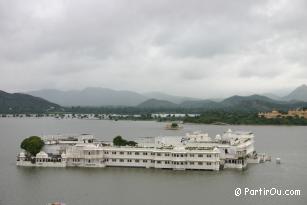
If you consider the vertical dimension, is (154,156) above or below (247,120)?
below

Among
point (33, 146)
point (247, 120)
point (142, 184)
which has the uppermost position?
point (247, 120)

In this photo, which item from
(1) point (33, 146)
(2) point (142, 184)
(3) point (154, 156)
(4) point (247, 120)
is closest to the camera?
(2) point (142, 184)

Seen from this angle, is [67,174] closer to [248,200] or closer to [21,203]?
[21,203]

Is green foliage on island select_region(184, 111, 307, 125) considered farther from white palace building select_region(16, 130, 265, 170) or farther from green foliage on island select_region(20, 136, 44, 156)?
green foliage on island select_region(20, 136, 44, 156)

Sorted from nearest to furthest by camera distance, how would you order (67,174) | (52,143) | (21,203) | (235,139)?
1. (21,203)
2. (67,174)
3. (235,139)
4. (52,143)

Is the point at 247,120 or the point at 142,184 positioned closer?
the point at 142,184

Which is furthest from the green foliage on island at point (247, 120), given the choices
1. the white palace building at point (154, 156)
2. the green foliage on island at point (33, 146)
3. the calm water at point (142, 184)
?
the green foliage on island at point (33, 146)

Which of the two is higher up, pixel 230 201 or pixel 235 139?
pixel 235 139

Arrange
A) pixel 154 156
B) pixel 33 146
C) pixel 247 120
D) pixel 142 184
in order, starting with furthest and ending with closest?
pixel 247 120, pixel 33 146, pixel 154 156, pixel 142 184

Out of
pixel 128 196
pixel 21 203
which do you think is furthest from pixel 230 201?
pixel 21 203

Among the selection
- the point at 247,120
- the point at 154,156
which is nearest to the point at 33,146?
the point at 154,156

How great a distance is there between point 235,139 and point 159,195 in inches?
652

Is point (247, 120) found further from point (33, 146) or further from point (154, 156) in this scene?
point (33, 146)

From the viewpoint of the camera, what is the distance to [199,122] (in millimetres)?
122312
